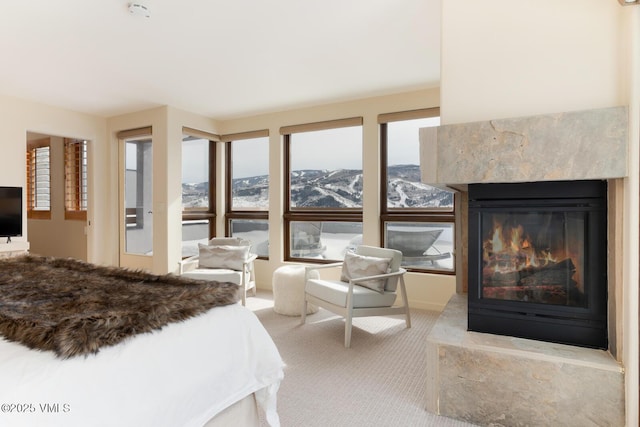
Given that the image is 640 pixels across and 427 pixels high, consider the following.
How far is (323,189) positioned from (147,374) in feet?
12.3

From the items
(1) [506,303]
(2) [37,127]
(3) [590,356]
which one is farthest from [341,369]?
(2) [37,127]

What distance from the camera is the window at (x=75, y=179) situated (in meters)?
5.43

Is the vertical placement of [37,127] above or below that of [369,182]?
above

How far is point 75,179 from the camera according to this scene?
5.51 m

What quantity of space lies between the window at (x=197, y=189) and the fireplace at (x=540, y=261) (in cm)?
406

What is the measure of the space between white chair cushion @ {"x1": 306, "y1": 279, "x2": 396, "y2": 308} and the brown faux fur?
1527 millimetres

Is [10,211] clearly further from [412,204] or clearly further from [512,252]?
[512,252]

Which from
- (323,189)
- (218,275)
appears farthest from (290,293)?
(323,189)

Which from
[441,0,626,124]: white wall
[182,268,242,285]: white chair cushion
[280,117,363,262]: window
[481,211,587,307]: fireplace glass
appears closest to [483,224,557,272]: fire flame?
[481,211,587,307]: fireplace glass

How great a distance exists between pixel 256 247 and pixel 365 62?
3.03m

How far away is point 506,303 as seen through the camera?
2107 millimetres

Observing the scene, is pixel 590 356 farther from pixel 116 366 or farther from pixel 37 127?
pixel 37 127

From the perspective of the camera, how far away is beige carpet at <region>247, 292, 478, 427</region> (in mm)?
1962

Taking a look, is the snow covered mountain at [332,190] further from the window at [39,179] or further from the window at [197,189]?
the window at [39,179]
